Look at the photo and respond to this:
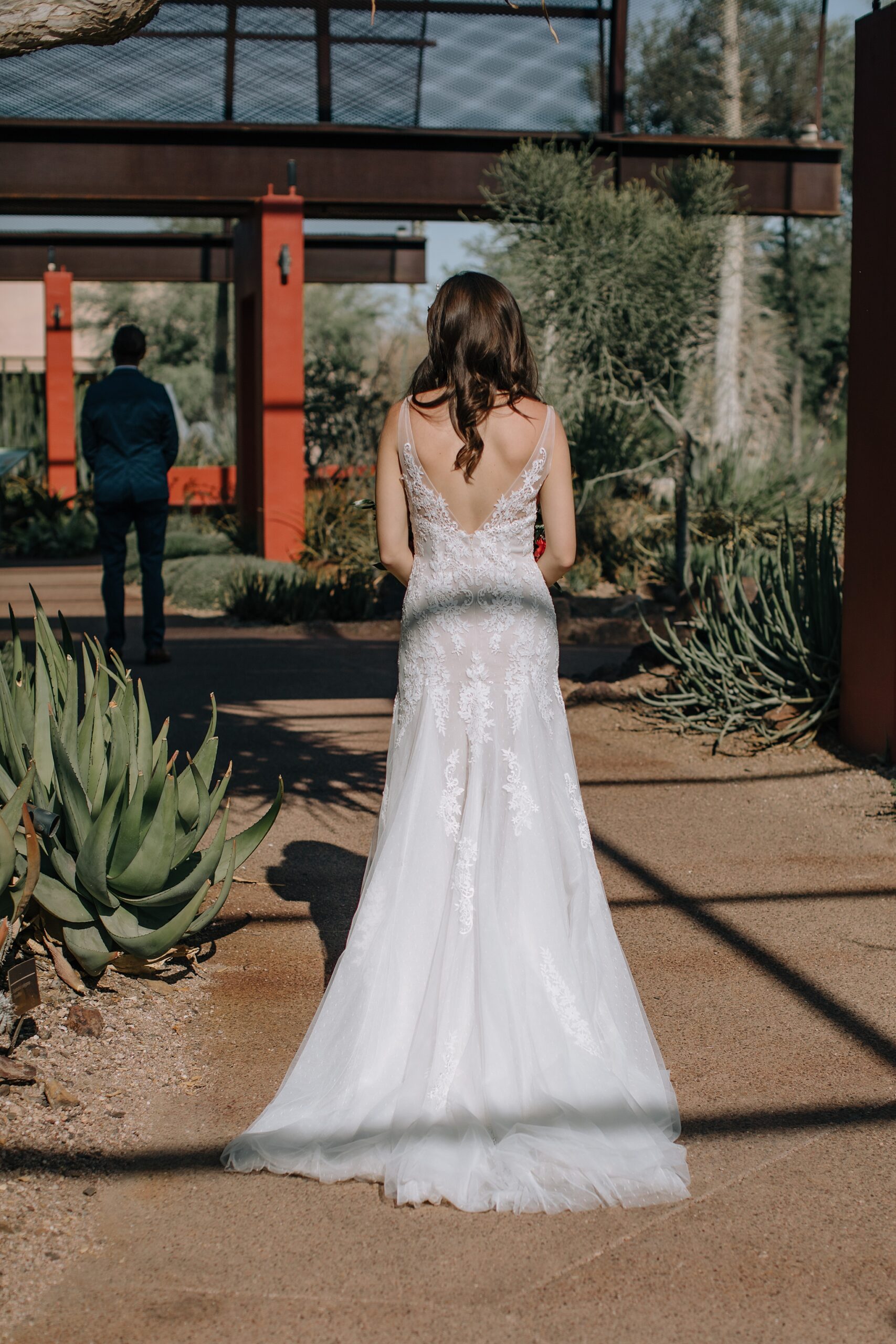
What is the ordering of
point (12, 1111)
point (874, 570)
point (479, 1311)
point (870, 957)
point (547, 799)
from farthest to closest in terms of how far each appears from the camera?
point (874, 570)
point (870, 957)
point (547, 799)
point (12, 1111)
point (479, 1311)

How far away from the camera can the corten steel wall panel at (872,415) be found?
244 inches

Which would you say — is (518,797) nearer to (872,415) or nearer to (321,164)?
(872,415)

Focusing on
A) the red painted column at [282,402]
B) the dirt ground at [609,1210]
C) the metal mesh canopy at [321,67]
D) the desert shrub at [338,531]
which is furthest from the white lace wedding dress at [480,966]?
the red painted column at [282,402]

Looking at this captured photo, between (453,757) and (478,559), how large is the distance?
0.47 metres

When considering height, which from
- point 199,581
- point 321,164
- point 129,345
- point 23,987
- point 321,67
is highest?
point 321,67

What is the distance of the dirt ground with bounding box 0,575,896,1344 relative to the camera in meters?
2.38

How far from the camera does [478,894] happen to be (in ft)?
10.2

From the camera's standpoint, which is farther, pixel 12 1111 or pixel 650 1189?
pixel 12 1111

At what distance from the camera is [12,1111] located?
3.01 metres

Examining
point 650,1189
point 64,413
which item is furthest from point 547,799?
point 64,413

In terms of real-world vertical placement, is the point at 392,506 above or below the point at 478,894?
above

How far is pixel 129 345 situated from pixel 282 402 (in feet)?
17.5

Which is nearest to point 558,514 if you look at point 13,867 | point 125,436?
point 13,867

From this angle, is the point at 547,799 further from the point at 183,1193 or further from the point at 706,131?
the point at 706,131
